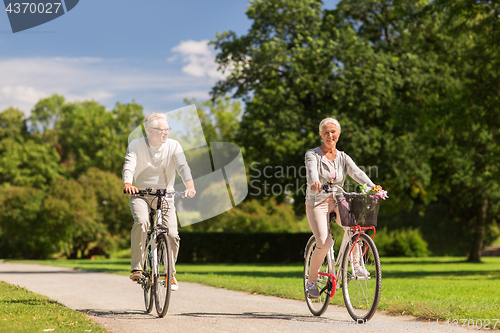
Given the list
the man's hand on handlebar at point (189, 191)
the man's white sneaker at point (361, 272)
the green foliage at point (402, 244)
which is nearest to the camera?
the man's white sneaker at point (361, 272)

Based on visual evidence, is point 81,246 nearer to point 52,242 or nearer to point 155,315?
point 52,242

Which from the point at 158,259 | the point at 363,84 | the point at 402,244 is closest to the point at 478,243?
the point at 402,244

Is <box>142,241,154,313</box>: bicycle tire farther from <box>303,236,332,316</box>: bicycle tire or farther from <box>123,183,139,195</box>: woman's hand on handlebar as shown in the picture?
<box>303,236,332,316</box>: bicycle tire

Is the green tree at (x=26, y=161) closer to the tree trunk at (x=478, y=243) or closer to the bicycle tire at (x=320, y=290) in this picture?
the tree trunk at (x=478, y=243)

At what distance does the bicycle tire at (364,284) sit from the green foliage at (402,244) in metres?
27.1

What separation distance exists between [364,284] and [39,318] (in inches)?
131

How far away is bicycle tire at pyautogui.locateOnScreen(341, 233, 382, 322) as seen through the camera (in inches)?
203

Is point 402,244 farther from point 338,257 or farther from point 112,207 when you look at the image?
point 338,257

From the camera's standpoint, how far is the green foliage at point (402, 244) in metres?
31.9

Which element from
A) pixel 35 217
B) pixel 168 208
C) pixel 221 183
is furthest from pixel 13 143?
pixel 168 208

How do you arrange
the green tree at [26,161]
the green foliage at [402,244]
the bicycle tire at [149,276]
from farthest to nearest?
the green tree at [26,161], the green foliage at [402,244], the bicycle tire at [149,276]

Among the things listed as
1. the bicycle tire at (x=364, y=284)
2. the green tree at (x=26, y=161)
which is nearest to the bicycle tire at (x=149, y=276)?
the bicycle tire at (x=364, y=284)

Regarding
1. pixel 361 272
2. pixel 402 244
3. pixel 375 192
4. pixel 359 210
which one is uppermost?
pixel 375 192

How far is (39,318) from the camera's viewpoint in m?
5.50
